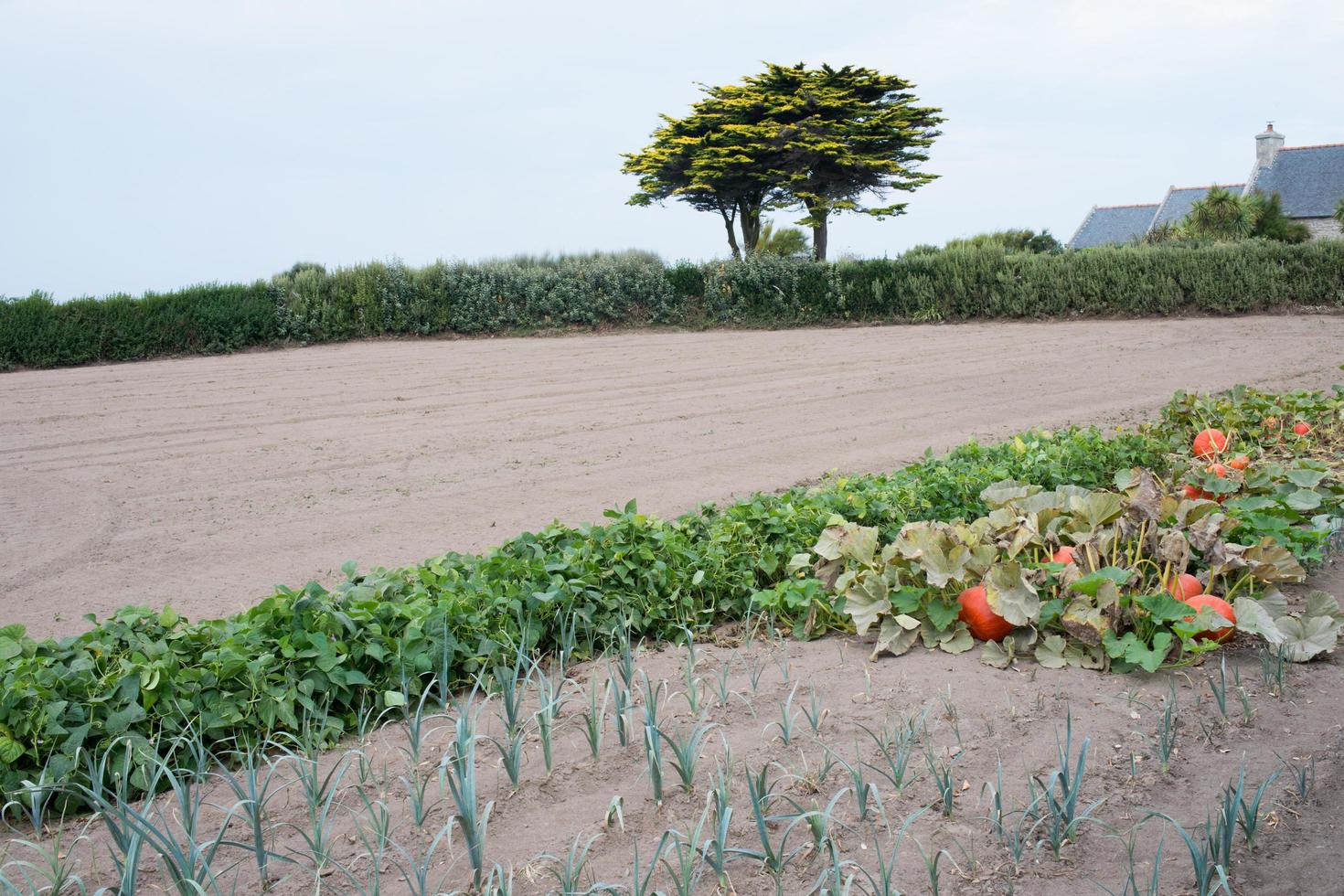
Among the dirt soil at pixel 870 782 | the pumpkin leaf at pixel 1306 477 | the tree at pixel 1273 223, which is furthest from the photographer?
the tree at pixel 1273 223

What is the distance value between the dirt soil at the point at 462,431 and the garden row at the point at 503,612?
1.54 meters

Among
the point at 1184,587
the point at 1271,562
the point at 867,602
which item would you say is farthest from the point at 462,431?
the point at 1271,562

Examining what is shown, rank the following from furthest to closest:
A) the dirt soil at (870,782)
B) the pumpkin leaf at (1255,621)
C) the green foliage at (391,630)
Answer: the pumpkin leaf at (1255,621) → the green foliage at (391,630) → the dirt soil at (870,782)

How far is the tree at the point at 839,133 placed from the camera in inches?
1184

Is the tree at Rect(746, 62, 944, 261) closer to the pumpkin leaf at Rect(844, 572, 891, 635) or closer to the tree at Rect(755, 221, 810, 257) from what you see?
the tree at Rect(755, 221, 810, 257)

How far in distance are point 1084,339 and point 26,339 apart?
707 inches

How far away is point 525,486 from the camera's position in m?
6.86

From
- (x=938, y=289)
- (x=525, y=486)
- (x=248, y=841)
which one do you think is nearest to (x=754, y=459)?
(x=525, y=486)

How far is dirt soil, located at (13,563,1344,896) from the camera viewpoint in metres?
2.28

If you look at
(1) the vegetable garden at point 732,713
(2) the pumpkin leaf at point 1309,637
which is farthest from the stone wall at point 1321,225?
(2) the pumpkin leaf at point 1309,637

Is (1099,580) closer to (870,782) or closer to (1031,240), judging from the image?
(870,782)

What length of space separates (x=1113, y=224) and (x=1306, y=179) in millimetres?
7698

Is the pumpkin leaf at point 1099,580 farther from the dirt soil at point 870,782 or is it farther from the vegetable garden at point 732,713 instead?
the dirt soil at point 870,782

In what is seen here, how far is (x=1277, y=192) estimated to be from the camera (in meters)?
32.1
